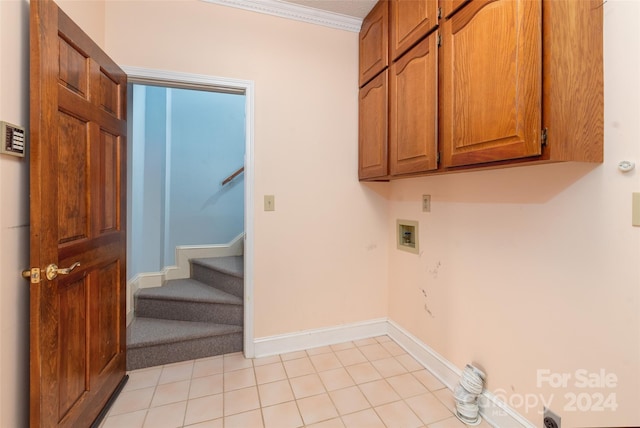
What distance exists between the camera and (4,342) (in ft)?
3.43

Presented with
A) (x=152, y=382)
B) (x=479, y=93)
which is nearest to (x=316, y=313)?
(x=152, y=382)

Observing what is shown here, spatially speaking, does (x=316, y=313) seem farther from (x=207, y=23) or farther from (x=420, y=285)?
(x=207, y=23)

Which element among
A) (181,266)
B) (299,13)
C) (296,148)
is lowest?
(181,266)

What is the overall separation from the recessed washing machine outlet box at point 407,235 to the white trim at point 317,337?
2.38ft

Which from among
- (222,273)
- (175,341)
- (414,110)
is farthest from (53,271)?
(414,110)

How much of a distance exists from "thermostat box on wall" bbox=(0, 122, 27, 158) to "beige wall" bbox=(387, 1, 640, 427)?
214cm

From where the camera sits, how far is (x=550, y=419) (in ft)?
4.16

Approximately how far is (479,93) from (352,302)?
→ 180 centimetres

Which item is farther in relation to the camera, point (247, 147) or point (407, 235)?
point (407, 235)

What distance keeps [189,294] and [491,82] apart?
2546mm

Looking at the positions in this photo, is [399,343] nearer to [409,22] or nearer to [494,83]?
[494,83]

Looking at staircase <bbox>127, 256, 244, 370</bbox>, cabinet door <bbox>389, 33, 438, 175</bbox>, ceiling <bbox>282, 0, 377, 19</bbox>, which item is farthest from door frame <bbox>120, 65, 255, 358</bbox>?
cabinet door <bbox>389, 33, 438, 175</bbox>

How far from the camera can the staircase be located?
2027 mm

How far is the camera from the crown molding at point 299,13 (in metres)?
2.07
